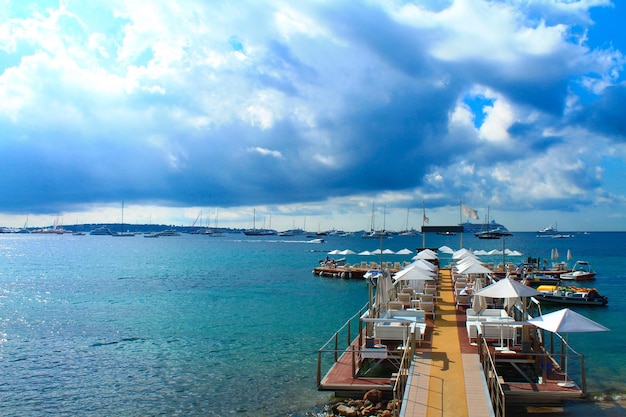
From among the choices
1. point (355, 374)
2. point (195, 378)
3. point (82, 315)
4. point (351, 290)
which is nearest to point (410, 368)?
point (355, 374)

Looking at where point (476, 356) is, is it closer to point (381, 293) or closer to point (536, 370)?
point (536, 370)

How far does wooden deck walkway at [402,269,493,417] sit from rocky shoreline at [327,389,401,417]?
105 cm

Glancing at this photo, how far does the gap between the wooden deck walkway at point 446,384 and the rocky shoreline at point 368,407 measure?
1.05 m

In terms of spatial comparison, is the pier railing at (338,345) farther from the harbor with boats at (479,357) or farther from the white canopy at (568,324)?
the white canopy at (568,324)

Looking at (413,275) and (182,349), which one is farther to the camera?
(413,275)

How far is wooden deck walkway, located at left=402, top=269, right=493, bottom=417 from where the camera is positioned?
35.6ft

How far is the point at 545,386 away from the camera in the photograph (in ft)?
43.2

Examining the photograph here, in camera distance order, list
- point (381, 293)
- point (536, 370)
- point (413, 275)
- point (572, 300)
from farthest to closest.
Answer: point (572, 300) < point (413, 275) < point (381, 293) < point (536, 370)

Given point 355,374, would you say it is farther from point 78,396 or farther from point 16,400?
point 16,400

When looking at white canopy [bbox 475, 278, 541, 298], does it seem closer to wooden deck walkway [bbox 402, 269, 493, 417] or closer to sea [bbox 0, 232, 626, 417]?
wooden deck walkway [bbox 402, 269, 493, 417]

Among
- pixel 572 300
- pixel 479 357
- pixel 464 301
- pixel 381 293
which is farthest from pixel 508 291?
pixel 572 300

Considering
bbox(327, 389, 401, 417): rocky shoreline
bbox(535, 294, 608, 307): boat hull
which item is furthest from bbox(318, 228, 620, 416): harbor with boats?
bbox(535, 294, 608, 307): boat hull

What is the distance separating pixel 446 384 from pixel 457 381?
14.7 inches

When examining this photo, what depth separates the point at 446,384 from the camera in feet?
40.6
